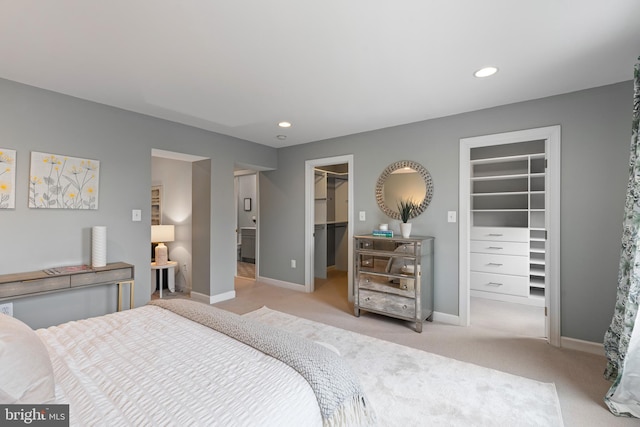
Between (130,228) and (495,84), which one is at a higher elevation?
(495,84)

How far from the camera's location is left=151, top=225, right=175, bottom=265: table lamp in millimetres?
4242

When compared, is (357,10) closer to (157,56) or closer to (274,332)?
(157,56)

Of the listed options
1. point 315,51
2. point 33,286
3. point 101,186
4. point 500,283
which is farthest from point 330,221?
point 33,286

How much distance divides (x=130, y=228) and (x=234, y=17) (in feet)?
8.23

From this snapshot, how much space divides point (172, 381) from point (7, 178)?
8.45 ft

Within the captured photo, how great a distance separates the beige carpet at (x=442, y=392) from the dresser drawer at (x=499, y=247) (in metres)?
2.31

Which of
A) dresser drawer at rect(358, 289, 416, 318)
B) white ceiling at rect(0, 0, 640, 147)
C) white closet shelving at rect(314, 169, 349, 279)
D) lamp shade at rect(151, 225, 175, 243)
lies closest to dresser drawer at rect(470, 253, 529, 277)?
dresser drawer at rect(358, 289, 416, 318)

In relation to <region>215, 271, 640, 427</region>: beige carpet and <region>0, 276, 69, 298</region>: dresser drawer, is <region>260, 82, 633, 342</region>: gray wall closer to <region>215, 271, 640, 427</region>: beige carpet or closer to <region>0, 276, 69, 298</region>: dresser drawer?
<region>215, 271, 640, 427</region>: beige carpet

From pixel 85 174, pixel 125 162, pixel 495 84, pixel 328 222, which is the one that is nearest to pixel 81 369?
pixel 85 174

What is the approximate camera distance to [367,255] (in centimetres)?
340

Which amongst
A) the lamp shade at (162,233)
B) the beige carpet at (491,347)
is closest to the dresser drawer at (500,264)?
the beige carpet at (491,347)

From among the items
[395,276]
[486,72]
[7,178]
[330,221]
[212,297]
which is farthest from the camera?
[330,221]

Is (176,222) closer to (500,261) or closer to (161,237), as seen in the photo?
(161,237)

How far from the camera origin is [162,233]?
432cm
